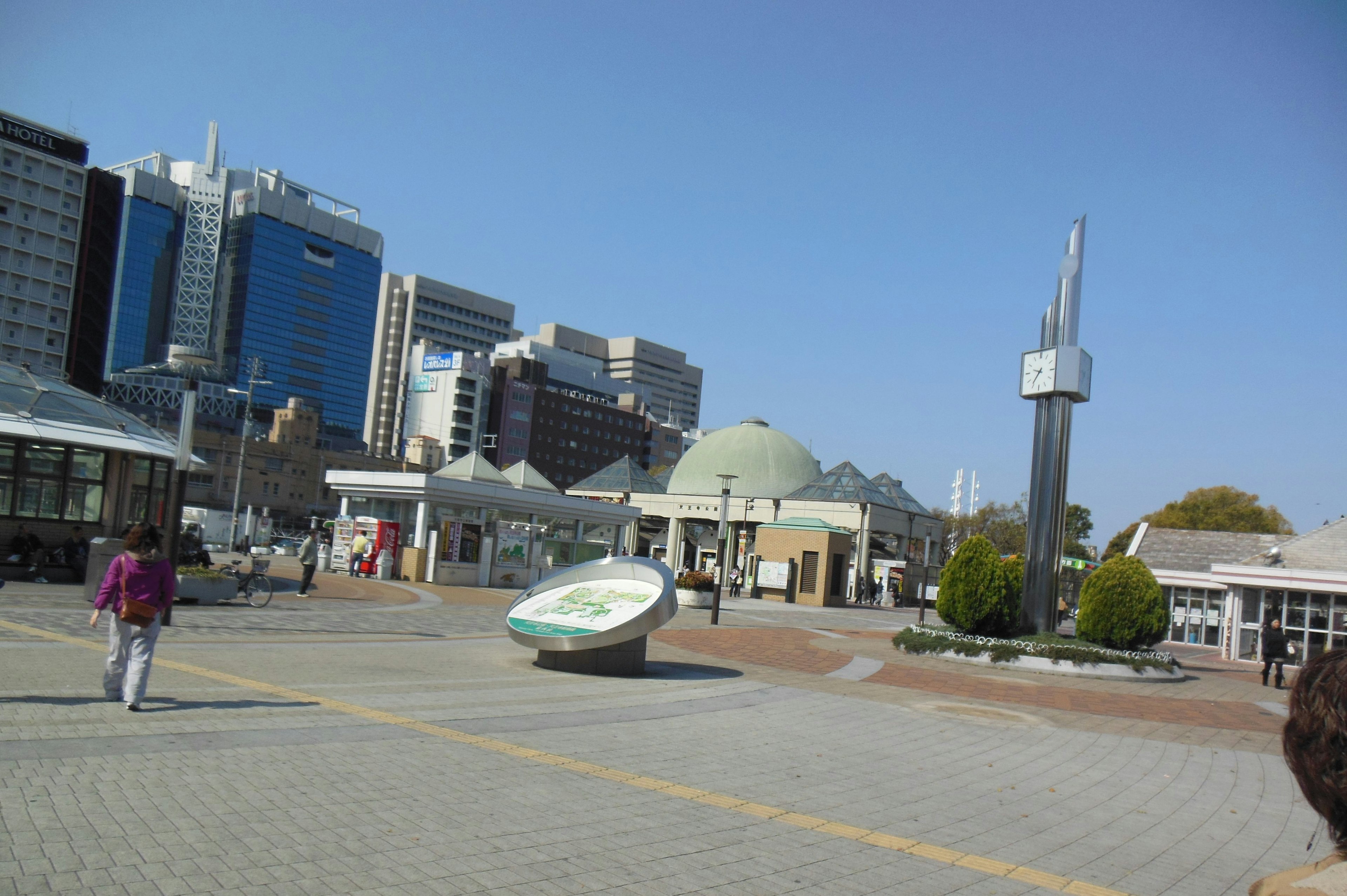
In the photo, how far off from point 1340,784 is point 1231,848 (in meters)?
5.91

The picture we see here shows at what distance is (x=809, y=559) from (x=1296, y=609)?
1961 cm

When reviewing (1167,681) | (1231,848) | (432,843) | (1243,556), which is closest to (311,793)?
(432,843)

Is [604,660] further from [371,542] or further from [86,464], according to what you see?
[371,542]

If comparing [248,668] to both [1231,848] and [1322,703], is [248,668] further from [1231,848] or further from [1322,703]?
[1322,703]

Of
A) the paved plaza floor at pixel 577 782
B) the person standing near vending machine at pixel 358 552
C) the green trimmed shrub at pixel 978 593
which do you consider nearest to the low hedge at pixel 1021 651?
the green trimmed shrub at pixel 978 593

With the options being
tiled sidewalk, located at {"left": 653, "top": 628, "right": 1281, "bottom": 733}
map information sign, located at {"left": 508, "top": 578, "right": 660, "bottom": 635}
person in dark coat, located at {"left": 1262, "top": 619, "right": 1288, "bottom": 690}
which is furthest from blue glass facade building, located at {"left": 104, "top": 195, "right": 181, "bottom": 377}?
person in dark coat, located at {"left": 1262, "top": 619, "right": 1288, "bottom": 690}

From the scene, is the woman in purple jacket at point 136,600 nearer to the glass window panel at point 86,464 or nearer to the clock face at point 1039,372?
the glass window panel at point 86,464

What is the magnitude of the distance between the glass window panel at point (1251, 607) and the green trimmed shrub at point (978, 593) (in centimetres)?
1270

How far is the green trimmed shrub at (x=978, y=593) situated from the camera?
65.3 ft

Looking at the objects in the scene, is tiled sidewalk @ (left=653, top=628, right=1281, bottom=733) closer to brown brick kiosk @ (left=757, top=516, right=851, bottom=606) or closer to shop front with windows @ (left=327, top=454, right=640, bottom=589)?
shop front with windows @ (left=327, top=454, right=640, bottom=589)

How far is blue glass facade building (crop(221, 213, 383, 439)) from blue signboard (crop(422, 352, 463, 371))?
49.2 feet

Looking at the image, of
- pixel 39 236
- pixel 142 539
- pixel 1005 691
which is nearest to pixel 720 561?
pixel 1005 691

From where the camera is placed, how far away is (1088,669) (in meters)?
18.4

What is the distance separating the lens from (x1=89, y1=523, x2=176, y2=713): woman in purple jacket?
7973mm
